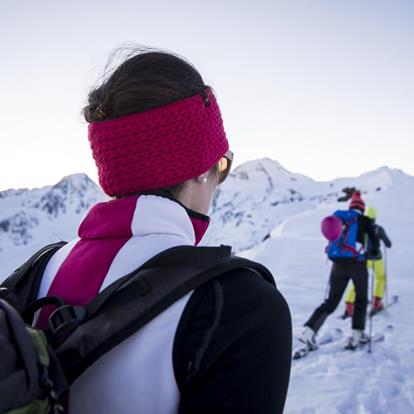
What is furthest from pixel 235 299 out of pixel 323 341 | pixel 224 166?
pixel 323 341

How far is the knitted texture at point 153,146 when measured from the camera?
1339 millimetres

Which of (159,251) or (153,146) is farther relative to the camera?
(153,146)

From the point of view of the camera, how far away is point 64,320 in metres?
1.07

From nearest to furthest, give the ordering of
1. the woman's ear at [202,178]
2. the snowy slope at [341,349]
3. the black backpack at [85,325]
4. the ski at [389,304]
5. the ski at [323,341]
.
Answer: the black backpack at [85,325] → the woman's ear at [202,178] → the snowy slope at [341,349] → the ski at [323,341] → the ski at [389,304]

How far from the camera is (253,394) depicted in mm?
1033

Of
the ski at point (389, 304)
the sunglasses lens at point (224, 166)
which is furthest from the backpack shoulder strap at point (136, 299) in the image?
the ski at point (389, 304)

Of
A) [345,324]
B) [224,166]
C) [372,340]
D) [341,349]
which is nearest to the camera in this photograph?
[224,166]

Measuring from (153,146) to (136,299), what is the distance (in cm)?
56

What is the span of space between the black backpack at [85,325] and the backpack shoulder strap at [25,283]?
0.51ft

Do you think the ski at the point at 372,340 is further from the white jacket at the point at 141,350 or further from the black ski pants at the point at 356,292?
the white jacket at the point at 141,350

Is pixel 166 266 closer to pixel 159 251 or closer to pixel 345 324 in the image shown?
pixel 159 251

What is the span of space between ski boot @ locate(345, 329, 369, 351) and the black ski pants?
0.09 metres

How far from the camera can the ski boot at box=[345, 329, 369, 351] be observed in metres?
5.78

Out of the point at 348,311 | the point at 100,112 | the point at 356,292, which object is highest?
the point at 100,112
